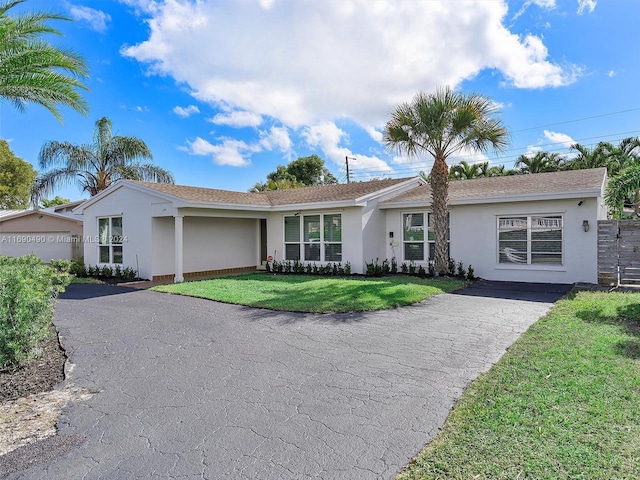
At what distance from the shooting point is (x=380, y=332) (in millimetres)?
7148

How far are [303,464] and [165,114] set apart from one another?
2257 centimetres

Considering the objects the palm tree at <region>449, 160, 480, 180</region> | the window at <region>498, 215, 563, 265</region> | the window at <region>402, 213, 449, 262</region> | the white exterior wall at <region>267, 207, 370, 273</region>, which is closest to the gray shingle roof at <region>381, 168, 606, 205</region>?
the window at <region>402, 213, 449, 262</region>

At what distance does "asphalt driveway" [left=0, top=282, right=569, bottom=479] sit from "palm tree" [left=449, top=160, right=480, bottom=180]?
27.7m

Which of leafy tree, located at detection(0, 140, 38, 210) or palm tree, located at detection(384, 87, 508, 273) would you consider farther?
leafy tree, located at detection(0, 140, 38, 210)

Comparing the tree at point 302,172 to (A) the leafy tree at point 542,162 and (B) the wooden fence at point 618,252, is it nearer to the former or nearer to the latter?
(A) the leafy tree at point 542,162

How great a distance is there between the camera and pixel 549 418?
3672 mm

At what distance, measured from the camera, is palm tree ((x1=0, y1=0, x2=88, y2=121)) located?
8607 mm

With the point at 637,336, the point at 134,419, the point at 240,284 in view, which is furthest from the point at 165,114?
the point at 637,336

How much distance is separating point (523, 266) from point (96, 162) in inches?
987

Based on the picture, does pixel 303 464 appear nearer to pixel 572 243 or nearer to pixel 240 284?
pixel 240 284

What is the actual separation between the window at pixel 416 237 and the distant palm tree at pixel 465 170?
845 inches

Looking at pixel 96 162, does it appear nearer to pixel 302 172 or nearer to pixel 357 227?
pixel 357 227

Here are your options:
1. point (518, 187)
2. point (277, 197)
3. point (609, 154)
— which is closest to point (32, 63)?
point (277, 197)

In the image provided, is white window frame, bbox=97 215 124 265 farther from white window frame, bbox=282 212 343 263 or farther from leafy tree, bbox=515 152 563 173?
leafy tree, bbox=515 152 563 173
